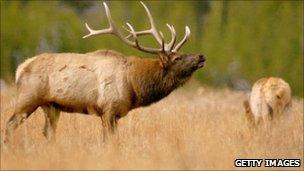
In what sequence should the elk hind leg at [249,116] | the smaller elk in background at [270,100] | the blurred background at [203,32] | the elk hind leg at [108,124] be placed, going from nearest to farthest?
the elk hind leg at [108,124]
the smaller elk in background at [270,100]
the elk hind leg at [249,116]
the blurred background at [203,32]

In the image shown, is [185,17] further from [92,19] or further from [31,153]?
[31,153]

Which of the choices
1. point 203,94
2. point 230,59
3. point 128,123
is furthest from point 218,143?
point 230,59

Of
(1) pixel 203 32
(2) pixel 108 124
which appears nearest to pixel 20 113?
(2) pixel 108 124

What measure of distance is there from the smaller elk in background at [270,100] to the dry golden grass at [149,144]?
0.62 ft

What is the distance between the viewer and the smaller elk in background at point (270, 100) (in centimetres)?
1085

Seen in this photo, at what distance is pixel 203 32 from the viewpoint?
22.4 metres

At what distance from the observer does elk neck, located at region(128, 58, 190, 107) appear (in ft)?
31.5

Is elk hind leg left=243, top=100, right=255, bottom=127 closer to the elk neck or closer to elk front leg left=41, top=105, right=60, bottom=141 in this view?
the elk neck

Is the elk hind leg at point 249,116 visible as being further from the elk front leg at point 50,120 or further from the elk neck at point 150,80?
the elk front leg at point 50,120

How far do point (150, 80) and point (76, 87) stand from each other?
0.97 metres

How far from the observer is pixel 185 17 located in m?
22.5

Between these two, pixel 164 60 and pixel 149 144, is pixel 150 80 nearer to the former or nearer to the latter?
pixel 164 60

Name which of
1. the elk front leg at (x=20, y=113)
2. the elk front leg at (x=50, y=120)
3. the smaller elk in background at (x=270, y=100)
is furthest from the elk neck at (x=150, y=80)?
→ the smaller elk in background at (x=270, y=100)

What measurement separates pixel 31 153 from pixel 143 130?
7.39 ft
